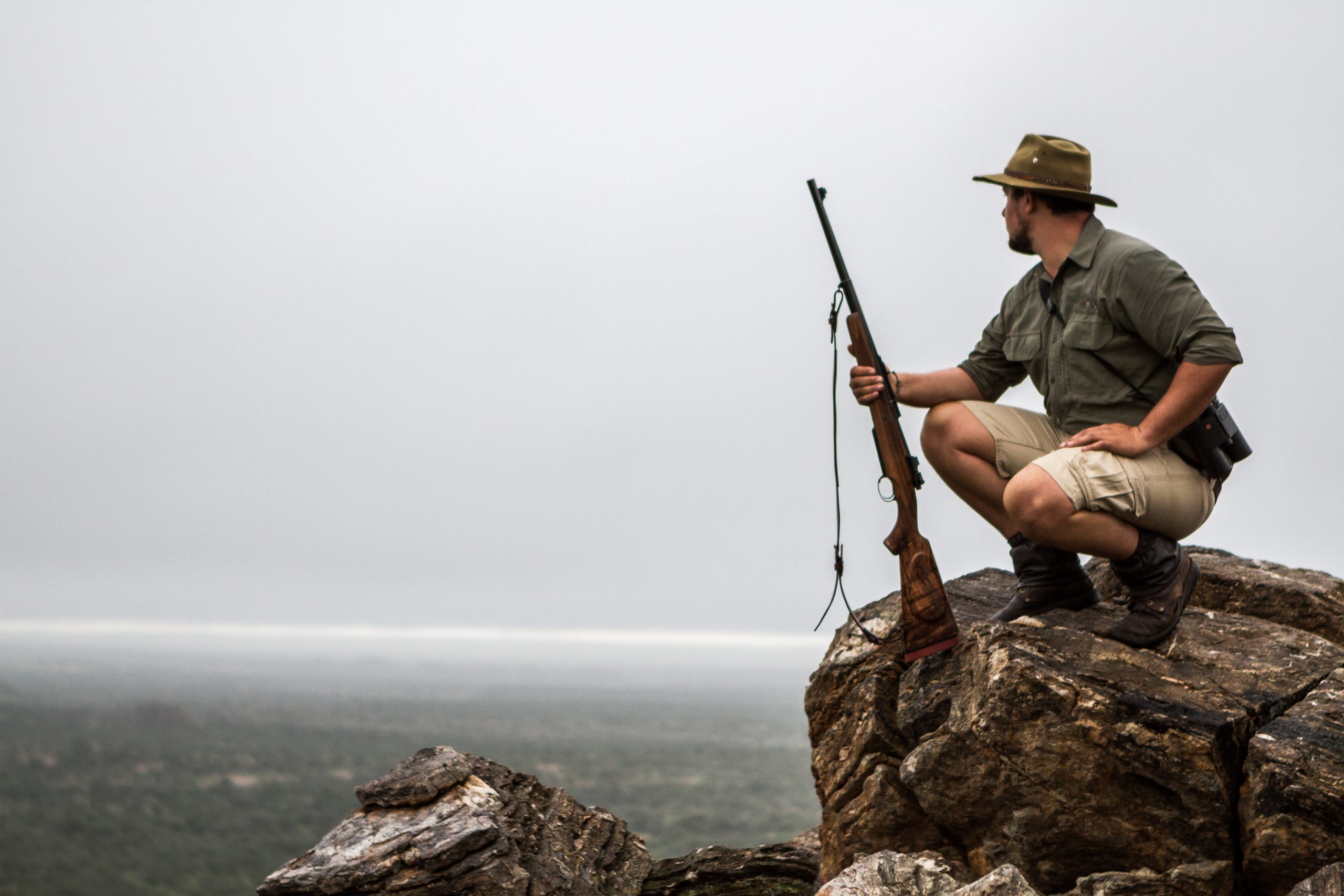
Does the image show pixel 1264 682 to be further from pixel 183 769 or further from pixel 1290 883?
pixel 183 769

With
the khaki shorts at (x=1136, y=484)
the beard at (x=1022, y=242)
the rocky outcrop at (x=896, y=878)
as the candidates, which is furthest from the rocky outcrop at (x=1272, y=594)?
the rocky outcrop at (x=896, y=878)

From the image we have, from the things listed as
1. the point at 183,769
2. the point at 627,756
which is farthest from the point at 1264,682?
the point at 183,769

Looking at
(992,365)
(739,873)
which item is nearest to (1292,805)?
(992,365)

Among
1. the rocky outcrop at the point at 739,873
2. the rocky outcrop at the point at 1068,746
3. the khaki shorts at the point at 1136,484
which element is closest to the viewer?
the rocky outcrop at the point at 1068,746

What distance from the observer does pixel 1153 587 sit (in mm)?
7008

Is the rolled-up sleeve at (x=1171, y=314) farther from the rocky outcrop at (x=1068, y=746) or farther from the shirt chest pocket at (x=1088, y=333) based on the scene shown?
the rocky outcrop at (x=1068, y=746)

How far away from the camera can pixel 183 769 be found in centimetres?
18288

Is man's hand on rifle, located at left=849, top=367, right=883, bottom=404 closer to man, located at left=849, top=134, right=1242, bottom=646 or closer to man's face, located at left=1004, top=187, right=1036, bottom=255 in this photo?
man, located at left=849, top=134, right=1242, bottom=646

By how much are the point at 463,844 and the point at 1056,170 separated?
6047 mm

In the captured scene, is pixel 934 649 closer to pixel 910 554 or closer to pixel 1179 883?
pixel 910 554

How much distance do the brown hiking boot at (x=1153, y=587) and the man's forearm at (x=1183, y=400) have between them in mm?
724

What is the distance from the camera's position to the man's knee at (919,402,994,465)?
7340mm

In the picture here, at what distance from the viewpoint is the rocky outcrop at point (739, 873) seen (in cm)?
872

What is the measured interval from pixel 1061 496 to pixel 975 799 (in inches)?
78.7
